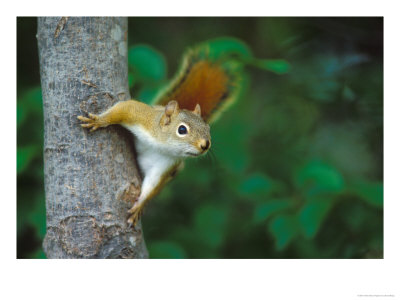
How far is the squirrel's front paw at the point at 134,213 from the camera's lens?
146cm

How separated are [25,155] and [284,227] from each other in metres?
1.23

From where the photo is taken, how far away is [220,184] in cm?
248

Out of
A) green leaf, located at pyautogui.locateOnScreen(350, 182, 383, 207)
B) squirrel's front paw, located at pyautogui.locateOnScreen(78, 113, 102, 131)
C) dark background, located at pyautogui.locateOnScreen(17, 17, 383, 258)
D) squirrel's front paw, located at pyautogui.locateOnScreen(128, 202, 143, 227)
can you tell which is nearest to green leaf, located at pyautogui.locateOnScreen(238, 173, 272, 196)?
dark background, located at pyautogui.locateOnScreen(17, 17, 383, 258)

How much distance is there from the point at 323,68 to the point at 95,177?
1803 mm

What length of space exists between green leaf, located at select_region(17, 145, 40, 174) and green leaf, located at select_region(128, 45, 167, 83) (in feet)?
1.90

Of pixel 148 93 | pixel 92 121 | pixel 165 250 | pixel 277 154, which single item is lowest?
pixel 165 250

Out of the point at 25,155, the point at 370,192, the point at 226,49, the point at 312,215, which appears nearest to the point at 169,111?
the point at 226,49

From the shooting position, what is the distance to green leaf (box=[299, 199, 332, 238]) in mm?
1810

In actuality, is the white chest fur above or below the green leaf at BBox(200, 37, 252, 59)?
below

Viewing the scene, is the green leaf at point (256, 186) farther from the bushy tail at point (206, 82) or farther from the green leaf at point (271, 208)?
the bushy tail at point (206, 82)

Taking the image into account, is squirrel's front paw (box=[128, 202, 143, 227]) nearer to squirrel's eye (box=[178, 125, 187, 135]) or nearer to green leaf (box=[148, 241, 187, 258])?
squirrel's eye (box=[178, 125, 187, 135])

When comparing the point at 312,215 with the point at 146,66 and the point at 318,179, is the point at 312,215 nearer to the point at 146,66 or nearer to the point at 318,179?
the point at 318,179

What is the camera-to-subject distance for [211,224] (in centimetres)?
234

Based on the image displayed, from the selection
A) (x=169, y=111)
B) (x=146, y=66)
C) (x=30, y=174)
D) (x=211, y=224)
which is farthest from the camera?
(x=211, y=224)
